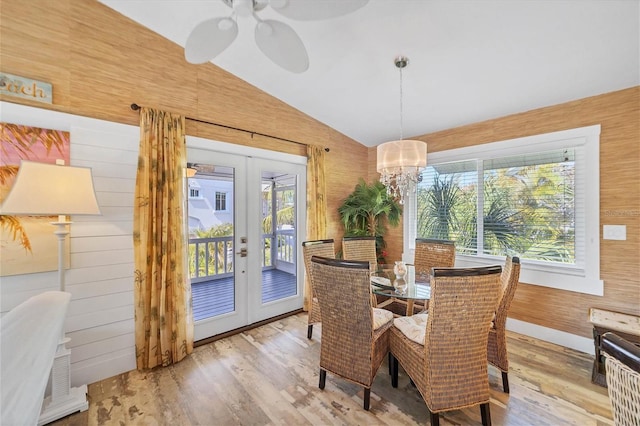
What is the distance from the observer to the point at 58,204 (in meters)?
1.76

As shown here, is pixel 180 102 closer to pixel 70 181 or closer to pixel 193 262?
pixel 70 181

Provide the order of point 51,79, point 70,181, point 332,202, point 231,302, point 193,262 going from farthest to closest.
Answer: point 332,202
point 231,302
point 193,262
point 51,79
point 70,181

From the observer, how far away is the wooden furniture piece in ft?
7.02

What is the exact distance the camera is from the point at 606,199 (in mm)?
2611

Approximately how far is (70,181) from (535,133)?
4516 millimetres

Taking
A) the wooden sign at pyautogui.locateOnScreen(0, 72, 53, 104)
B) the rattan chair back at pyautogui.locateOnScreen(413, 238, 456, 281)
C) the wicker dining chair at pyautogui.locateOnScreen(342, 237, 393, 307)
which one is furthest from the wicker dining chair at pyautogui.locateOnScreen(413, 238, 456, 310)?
the wooden sign at pyautogui.locateOnScreen(0, 72, 53, 104)

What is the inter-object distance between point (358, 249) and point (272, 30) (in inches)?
105

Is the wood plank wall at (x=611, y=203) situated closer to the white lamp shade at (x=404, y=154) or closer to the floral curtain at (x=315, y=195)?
the white lamp shade at (x=404, y=154)

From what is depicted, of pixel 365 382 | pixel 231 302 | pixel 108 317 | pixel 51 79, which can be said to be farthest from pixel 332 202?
pixel 51 79

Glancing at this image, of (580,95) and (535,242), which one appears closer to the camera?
(580,95)

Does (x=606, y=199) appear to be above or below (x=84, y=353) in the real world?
above

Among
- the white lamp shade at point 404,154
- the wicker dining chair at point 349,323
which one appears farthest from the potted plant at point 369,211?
the wicker dining chair at point 349,323

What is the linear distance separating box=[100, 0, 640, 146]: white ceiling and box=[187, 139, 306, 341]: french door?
41.1 inches

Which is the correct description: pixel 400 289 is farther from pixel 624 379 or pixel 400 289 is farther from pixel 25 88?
pixel 25 88
